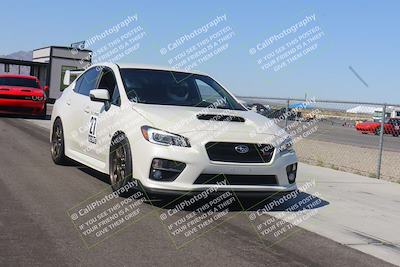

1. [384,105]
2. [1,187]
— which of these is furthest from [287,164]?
[384,105]

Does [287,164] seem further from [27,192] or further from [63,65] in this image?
[63,65]

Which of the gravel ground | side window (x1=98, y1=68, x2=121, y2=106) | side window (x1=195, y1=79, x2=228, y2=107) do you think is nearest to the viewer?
side window (x1=98, y1=68, x2=121, y2=106)

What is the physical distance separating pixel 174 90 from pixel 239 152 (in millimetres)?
1695

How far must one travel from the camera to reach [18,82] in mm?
20281

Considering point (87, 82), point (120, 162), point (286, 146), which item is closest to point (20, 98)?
point (87, 82)

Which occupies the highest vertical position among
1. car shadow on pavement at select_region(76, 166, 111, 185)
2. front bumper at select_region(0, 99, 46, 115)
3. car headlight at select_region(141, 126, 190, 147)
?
car headlight at select_region(141, 126, 190, 147)

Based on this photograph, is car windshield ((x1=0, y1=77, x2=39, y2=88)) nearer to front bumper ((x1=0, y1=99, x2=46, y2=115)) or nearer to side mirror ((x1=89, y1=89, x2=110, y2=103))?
front bumper ((x1=0, y1=99, x2=46, y2=115))

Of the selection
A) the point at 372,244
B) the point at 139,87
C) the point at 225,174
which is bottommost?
the point at 372,244

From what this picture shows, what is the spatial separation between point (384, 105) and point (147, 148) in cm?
614

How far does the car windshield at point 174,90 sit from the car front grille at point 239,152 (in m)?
1.24

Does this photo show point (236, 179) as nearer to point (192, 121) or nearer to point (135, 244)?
point (192, 121)

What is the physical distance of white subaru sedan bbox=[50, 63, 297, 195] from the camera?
6016mm

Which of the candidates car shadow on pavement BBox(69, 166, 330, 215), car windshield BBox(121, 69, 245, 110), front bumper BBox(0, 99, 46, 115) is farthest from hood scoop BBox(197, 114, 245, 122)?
front bumper BBox(0, 99, 46, 115)

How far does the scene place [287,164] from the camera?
6469 mm
